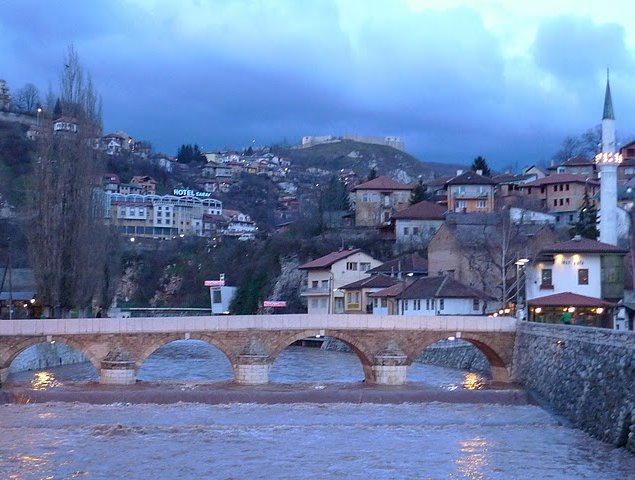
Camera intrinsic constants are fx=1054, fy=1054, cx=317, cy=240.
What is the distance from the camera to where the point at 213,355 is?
67875mm

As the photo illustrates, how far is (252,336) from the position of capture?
43.1m

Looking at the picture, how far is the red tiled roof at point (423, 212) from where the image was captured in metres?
88.0

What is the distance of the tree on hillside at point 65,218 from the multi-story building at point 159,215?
84908 mm

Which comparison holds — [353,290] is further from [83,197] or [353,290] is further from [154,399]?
[154,399]

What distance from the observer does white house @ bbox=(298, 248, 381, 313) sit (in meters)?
79.1

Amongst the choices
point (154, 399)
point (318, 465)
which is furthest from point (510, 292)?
point (318, 465)

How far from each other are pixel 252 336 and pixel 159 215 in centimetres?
10649

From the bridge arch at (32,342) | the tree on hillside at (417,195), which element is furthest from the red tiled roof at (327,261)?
the bridge arch at (32,342)

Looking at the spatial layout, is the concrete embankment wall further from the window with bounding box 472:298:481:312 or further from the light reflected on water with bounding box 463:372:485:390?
the window with bounding box 472:298:481:312

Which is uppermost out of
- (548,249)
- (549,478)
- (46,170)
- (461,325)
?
(46,170)

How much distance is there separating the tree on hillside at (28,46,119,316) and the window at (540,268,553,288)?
22.7m

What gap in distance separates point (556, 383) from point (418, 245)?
49958mm

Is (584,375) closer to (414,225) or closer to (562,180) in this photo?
(414,225)

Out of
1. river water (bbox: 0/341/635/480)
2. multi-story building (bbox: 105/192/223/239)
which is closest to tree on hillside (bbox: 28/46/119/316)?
river water (bbox: 0/341/635/480)
